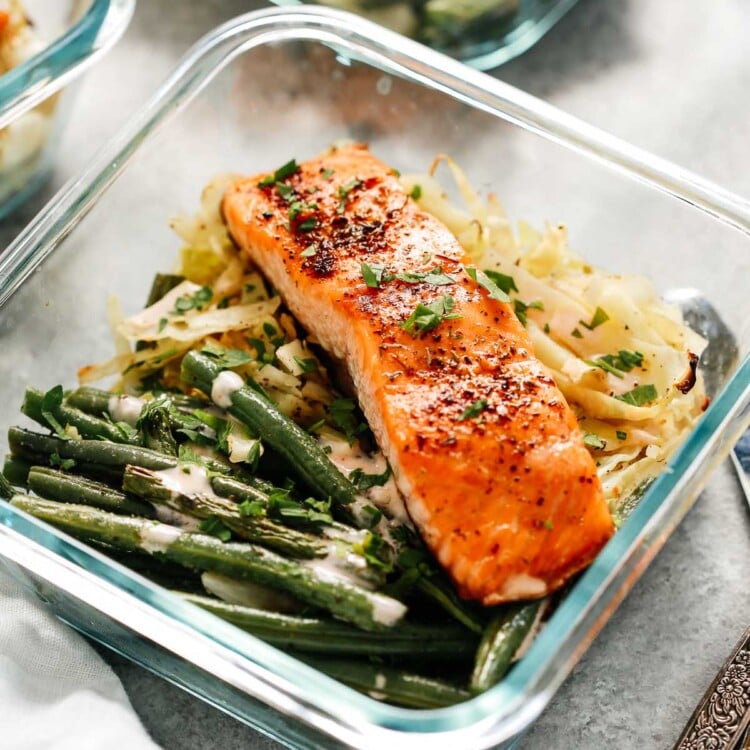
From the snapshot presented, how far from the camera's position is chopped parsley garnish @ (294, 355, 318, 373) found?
3215 millimetres

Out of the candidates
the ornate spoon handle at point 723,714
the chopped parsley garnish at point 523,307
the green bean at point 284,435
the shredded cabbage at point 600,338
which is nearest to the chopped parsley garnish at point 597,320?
the shredded cabbage at point 600,338

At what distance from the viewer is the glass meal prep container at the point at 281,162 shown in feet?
7.86

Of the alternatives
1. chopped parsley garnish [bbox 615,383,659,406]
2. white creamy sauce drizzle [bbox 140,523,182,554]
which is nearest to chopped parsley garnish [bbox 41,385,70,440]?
white creamy sauce drizzle [bbox 140,523,182,554]

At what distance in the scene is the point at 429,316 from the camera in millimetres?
2844

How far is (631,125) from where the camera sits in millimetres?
4520

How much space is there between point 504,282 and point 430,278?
43 cm

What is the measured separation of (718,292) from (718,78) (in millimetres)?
1548

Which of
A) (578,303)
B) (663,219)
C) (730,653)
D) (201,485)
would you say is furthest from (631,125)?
(201,485)

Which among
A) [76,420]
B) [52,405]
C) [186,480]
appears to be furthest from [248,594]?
[52,405]

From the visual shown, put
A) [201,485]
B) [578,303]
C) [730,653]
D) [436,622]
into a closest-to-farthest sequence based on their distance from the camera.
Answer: [436,622] → [201,485] → [730,653] → [578,303]

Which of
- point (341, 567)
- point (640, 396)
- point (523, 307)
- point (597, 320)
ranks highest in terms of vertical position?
point (341, 567)

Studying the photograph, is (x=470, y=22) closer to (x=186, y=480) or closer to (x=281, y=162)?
(x=281, y=162)

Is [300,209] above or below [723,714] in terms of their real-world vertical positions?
above

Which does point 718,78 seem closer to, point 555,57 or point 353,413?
point 555,57
